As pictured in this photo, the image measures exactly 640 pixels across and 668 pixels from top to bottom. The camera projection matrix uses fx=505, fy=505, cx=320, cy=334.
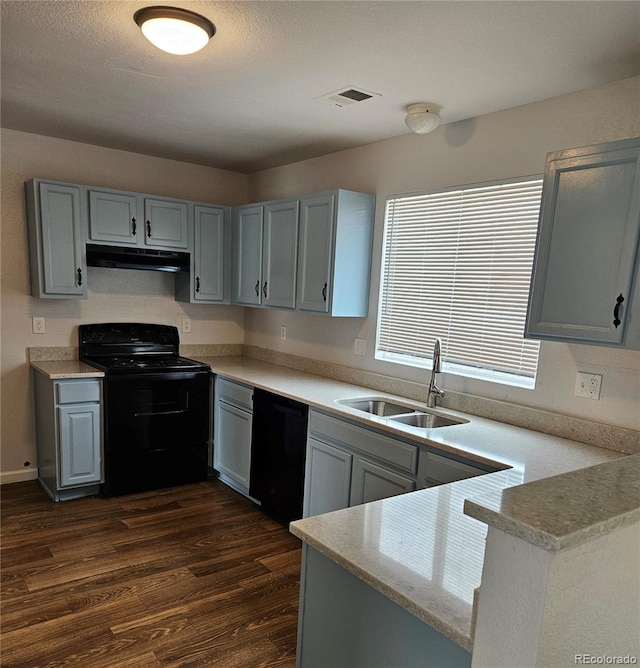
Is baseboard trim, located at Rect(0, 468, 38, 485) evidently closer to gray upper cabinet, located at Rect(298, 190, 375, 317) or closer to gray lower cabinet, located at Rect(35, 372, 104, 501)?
gray lower cabinet, located at Rect(35, 372, 104, 501)

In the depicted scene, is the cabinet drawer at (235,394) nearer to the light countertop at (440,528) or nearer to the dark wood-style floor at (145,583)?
the dark wood-style floor at (145,583)

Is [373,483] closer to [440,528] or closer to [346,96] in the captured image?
[440,528]

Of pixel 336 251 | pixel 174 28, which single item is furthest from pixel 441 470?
pixel 174 28

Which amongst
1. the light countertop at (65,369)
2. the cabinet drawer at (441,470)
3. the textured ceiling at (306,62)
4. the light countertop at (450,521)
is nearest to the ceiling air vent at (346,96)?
the textured ceiling at (306,62)

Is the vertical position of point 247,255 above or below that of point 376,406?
above

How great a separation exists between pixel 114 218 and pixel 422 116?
90.1 inches

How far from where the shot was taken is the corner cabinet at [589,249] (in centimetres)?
182

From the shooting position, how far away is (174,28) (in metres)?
1.79

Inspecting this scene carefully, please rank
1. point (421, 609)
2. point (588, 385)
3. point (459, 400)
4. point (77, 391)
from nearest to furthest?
point (421, 609), point (588, 385), point (459, 400), point (77, 391)

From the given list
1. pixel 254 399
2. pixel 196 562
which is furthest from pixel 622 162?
pixel 196 562

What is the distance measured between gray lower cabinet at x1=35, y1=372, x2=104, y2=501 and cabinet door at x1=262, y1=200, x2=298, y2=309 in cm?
137

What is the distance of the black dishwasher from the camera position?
10.0 ft

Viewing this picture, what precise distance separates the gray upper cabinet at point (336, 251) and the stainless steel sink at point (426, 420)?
33.1 inches

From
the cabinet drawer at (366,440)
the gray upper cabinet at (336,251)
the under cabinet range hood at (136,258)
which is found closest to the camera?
the cabinet drawer at (366,440)
